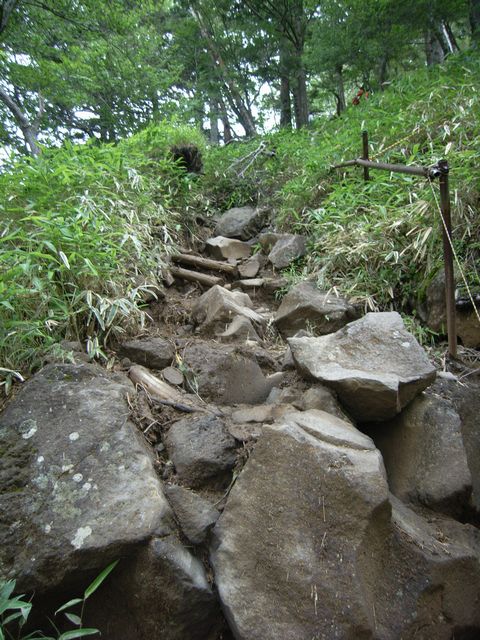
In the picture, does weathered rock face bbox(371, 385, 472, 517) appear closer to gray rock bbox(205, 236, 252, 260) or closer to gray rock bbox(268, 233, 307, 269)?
gray rock bbox(268, 233, 307, 269)

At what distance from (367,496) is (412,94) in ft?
17.5

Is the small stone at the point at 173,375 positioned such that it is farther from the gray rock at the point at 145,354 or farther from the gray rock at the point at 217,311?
the gray rock at the point at 217,311

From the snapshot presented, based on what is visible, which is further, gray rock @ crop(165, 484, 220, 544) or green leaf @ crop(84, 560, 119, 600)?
gray rock @ crop(165, 484, 220, 544)

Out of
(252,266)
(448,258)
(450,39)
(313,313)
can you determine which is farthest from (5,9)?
(450,39)

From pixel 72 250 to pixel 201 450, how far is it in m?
1.42

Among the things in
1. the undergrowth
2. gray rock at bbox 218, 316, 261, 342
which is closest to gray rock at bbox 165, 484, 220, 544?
the undergrowth

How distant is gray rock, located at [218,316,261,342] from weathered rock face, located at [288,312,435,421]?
21.5 inches

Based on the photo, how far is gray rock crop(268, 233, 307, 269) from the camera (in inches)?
152

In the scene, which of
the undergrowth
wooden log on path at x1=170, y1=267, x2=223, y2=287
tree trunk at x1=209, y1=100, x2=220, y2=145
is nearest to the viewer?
the undergrowth

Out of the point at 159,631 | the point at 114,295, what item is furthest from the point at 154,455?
the point at 114,295

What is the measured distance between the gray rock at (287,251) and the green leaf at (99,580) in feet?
9.72

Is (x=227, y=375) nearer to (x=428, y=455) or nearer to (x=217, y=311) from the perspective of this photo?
(x=217, y=311)

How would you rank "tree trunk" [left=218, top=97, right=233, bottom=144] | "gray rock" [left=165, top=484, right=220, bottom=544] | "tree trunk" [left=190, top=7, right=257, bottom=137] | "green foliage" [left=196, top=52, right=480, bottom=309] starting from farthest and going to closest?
"tree trunk" [left=218, top=97, right=233, bottom=144]
"tree trunk" [left=190, top=7, right=257, bottom=137]
"green foliage" [left=196, top=52, right=480, bottom=309]
"gray rock" [left=165, top=484, right=220, bottom=544]

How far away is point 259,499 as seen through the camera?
5.22 feet
